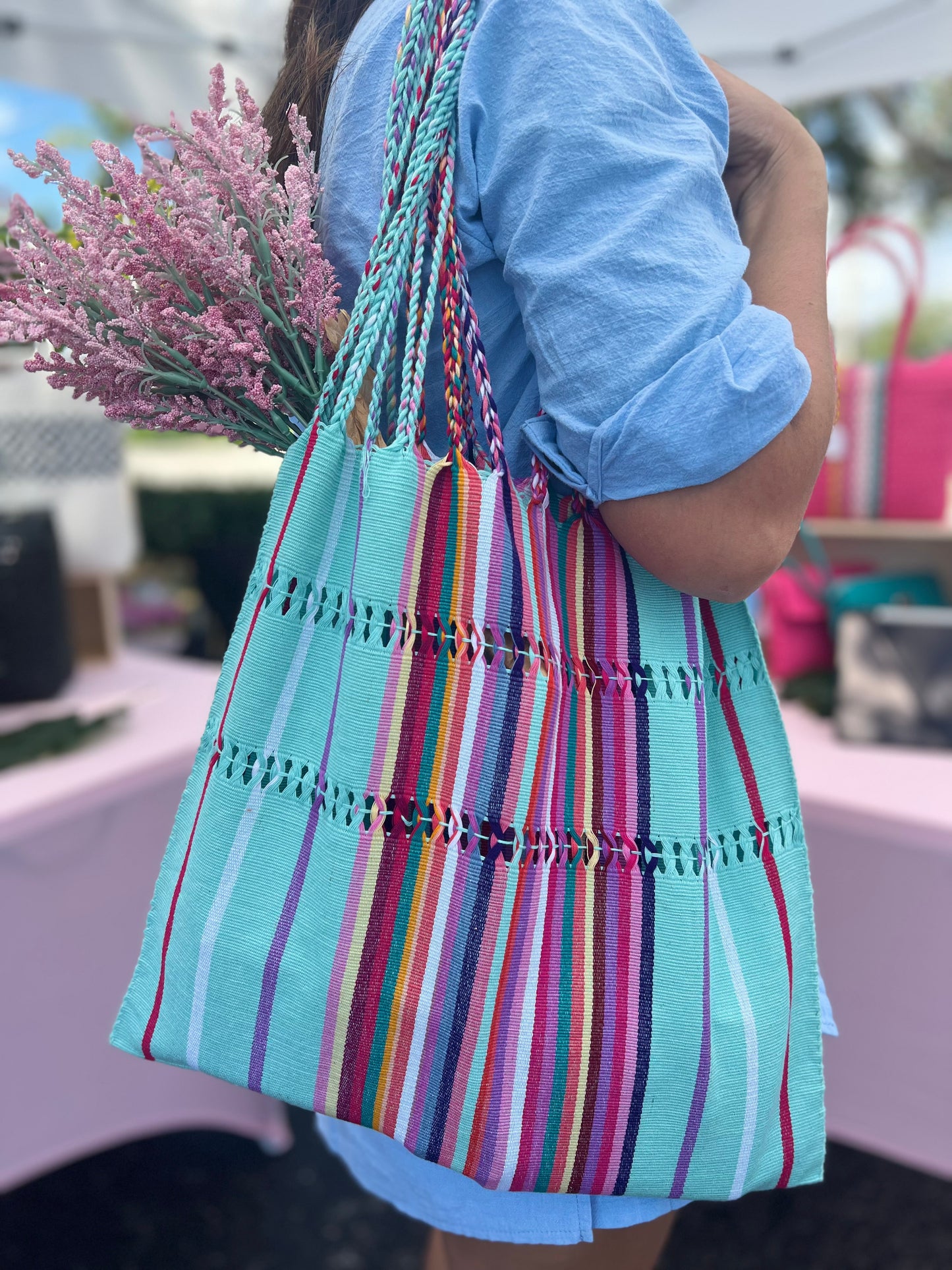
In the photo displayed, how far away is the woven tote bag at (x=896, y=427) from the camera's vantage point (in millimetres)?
1709

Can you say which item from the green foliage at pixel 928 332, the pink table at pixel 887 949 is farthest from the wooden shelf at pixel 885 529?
the green foliage at pixel 928 332

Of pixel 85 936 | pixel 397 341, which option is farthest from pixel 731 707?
pixel 85 936

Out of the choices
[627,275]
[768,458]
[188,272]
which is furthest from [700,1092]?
[188,272]

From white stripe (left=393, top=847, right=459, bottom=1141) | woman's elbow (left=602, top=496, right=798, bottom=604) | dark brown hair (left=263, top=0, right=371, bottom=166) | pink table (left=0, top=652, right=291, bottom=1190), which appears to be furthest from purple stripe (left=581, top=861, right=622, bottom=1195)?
pink table (left=0, top=652, right=291, bottom=1190)

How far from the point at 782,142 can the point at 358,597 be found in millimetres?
451

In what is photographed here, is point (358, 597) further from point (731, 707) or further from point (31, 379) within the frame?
point (31, 379)

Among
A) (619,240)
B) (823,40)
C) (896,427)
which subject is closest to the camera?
(619,240)

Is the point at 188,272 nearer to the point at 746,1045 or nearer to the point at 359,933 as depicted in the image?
the point at 359,933

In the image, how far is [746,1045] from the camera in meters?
0.63

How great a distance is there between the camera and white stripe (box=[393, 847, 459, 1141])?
0.59m

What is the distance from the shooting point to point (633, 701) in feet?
2.06

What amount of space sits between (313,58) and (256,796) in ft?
1.73

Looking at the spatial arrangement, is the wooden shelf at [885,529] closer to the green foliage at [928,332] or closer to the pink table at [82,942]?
the pink table at [82,942]

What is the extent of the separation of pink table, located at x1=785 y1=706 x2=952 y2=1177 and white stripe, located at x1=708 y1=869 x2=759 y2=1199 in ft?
2.59
